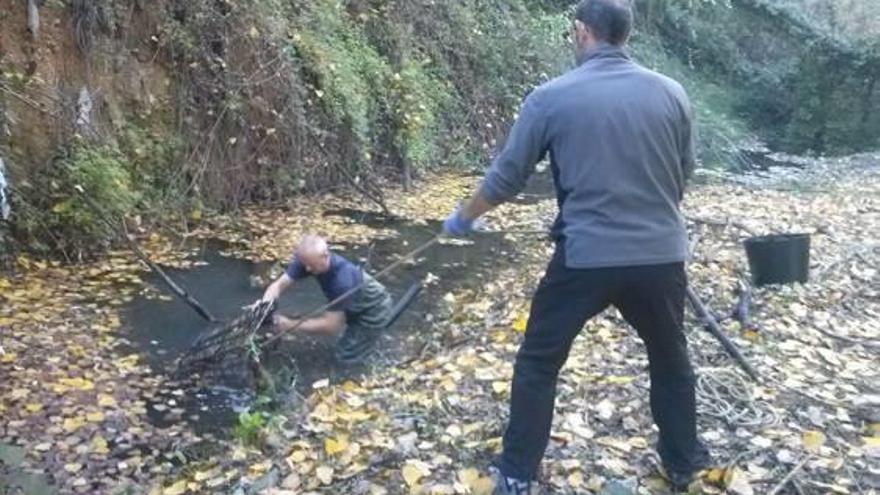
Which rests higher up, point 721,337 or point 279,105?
point 279,105

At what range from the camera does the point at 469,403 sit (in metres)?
5.05

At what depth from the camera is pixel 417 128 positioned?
14523 millimetres

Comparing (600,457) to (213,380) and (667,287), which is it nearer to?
(667,287)

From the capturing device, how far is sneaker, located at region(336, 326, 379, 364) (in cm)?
722

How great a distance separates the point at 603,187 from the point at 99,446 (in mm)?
3632

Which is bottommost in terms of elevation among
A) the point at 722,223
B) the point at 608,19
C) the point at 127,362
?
the point at 722,223

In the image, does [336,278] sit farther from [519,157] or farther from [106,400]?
[519,157]

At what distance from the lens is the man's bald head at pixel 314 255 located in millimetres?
7091

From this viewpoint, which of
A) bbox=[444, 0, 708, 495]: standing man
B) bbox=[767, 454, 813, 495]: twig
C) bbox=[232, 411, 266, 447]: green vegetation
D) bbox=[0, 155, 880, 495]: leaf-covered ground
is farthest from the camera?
bbox=[232, 411, 266, 447]: green vegetation

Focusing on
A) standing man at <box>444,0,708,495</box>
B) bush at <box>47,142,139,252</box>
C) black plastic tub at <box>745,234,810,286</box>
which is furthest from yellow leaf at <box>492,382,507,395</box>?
bush at <box>47,142,139,252</box>

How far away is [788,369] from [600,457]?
1612 millimetres

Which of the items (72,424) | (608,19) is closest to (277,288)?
(72,424)

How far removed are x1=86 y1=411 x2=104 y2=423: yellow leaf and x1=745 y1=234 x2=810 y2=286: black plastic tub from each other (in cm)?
464

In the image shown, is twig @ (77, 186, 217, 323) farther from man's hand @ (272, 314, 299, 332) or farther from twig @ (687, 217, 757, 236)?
twig @ (687, 217, 757, 236)
